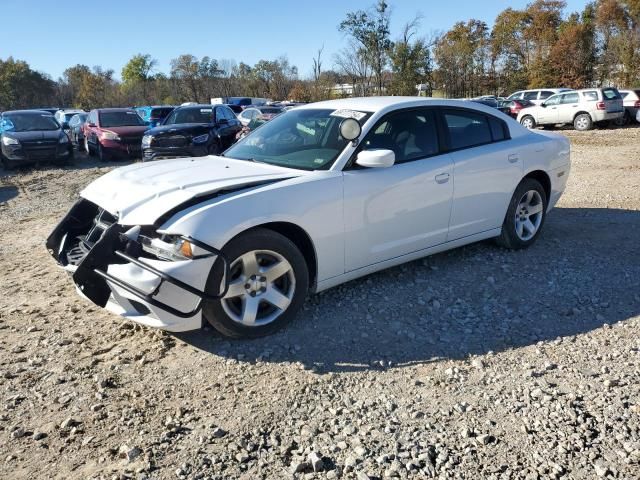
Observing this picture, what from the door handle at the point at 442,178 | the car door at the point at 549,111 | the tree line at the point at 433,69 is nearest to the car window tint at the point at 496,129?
the door handle at the point at 442,178

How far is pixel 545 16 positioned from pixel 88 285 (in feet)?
171

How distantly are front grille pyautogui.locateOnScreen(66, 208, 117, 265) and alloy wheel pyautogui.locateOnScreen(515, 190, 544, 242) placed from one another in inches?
155

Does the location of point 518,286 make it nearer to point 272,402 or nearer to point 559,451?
point 559,451

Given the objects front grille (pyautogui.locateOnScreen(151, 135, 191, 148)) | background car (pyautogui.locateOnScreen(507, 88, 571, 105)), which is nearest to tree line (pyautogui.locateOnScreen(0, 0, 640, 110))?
background car (pyautogui.locateOnScreen(507, 88, 571, 105))

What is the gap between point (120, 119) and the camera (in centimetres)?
1683

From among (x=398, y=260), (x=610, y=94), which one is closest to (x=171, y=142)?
(x=398, y=260)

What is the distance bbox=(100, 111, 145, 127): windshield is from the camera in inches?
653

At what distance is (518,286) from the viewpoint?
15.8 ft

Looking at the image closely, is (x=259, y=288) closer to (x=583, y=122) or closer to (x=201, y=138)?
(x=201, y=138)

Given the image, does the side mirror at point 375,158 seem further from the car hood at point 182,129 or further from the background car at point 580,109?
the background car at point 580,109

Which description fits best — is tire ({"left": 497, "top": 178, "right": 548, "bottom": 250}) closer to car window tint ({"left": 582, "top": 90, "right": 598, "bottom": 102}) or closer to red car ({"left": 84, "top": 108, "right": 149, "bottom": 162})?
red car ({"left": 84, "top": 108, "right": 149, "bottom": 162})

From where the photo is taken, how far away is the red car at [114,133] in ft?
51.4

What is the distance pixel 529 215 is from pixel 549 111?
1789cm

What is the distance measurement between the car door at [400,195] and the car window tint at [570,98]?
18663 millimetres
